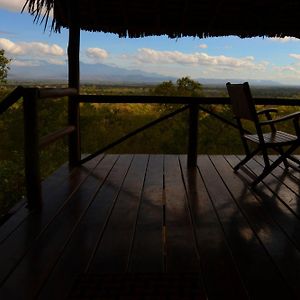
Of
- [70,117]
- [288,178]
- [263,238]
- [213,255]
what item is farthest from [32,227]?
[288,178]

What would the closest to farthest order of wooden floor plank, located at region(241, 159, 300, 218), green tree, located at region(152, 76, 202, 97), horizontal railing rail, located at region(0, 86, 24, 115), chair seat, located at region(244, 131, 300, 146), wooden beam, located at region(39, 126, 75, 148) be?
horizontal railing rail, located at region(0, 86, 24, 115)
wooden floor plank, located at region(241, 159, 300, 218)
wooden beam, located at region(39, 126, 75, 148)
chair seat, located at region(244, 131, 300, 146)
green tree, located at region(152, 76, 202, 97)

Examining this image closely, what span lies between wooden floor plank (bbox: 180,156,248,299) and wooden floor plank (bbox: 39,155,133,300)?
56 centimetres

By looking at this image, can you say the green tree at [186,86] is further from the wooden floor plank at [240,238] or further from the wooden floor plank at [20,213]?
the wooden floor plank at [240,238]

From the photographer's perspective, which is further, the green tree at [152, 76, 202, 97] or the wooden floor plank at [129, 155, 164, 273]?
the green tree at [152, 76, 202, 97]

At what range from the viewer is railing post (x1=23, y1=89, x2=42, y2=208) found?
2633 mm

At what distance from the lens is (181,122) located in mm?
23500

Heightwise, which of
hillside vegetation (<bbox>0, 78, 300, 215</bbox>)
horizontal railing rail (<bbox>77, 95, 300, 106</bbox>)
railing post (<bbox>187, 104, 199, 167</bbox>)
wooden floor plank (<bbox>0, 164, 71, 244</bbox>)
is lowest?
hillside vegetation (<bbox>0, 78, 300, 215</bbox>)

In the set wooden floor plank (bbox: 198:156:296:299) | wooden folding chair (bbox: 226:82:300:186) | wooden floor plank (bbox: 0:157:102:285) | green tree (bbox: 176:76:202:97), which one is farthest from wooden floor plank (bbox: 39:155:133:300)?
green tree (bbox: 176:76:202:97)

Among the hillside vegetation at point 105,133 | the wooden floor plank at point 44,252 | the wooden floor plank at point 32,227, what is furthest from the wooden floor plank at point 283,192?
the hillside vegetation at point 105,133

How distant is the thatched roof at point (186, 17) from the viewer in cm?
425

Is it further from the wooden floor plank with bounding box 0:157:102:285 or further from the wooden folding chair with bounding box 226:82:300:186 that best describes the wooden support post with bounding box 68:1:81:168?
the wooden folding chair with bounding box 226:82:300:186

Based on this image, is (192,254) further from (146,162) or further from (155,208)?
(146,162)

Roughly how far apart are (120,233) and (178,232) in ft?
1.09

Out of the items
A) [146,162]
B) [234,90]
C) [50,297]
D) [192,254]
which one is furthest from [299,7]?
[50,297]
